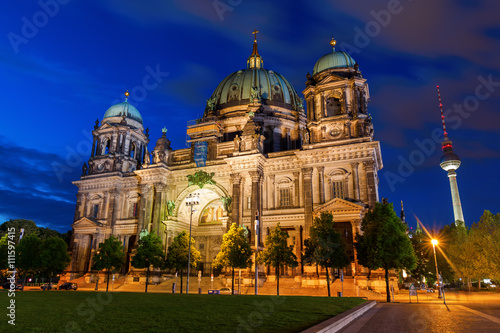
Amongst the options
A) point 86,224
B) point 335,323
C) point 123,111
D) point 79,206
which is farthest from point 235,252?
point 123,111

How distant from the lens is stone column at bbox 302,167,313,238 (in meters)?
43.6

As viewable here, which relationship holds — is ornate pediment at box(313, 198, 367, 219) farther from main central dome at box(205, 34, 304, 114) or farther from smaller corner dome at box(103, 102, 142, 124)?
smaller corner dome at box(103, 102, 142, 124)

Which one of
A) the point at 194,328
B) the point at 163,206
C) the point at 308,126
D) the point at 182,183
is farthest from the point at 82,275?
the point at 194,328

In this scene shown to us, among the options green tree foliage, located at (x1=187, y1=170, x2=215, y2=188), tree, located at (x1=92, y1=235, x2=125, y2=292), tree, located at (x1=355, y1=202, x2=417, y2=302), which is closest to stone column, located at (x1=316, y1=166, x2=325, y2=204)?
tree, located at (x1=355, y1=202, x2=417, y2=302)

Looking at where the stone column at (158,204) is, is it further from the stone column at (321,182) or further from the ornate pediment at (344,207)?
the ornate pediment at (344,207)

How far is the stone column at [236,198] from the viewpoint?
4678 centimetres

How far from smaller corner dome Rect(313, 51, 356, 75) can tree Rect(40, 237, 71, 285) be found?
45.6m

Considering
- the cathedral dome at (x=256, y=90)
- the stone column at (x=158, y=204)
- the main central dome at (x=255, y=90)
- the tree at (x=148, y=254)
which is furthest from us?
the cathedral dome at (x=256, y=90)

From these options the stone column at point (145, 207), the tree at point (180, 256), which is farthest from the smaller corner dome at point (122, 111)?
the tree at point (180, 256)

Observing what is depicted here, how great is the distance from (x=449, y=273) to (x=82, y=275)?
65.4 metres

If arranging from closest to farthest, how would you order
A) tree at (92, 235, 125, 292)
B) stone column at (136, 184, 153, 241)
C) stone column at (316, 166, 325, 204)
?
stone column at (316, 166, 325, 204), tree at (92, 235, 125, 292), stone column at (136, 184, 153, 241)

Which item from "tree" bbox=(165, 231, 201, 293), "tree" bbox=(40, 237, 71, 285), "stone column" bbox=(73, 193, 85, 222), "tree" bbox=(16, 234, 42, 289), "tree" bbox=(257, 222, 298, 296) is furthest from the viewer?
"stone column" bbox=(73, 193, 85, 222)

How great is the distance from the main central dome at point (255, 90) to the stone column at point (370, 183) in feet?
86.2

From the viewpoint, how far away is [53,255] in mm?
50594
